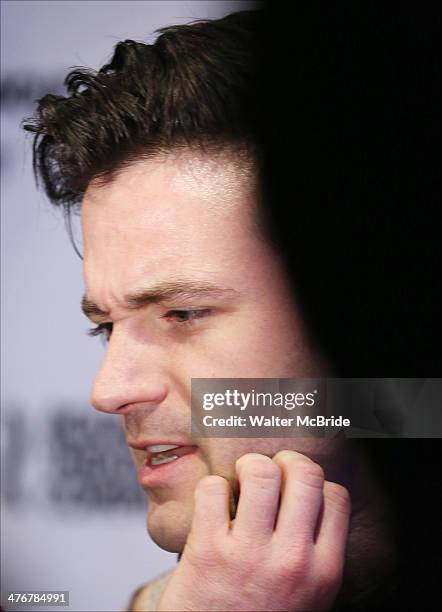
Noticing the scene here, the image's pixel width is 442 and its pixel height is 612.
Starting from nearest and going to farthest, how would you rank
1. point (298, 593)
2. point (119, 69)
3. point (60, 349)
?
point (298, 593), point (119, 69), point (60, 349)

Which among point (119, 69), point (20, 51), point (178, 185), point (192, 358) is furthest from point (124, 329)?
→ point (20, 51)

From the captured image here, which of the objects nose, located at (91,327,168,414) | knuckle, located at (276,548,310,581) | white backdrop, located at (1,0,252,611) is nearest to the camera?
knuckle, located at (276,548,310,581)

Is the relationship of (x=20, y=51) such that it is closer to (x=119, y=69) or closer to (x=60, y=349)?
(x=119, y=69)

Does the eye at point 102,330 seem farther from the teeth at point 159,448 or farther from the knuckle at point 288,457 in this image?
the knuckle at point 288,457

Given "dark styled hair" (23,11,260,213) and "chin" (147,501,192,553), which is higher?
"dark styled hair" (23,11,260,213)

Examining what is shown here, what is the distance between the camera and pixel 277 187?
1.33 metres

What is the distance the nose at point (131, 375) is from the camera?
1.35 m

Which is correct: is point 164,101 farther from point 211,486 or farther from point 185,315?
point 211,486

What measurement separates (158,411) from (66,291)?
0.89 ft

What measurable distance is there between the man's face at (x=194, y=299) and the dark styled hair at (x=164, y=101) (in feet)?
0.11

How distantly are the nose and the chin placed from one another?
0.16m

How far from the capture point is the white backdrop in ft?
4.79

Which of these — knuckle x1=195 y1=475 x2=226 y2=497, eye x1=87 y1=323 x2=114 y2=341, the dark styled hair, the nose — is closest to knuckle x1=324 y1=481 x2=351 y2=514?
knuckle x1=195 y1=475 x2=226 y2=497

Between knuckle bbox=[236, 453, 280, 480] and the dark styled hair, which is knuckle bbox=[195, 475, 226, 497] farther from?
the dark styled hair
